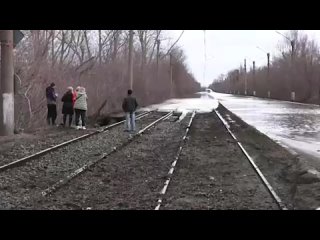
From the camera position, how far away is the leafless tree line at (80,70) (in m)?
22.7

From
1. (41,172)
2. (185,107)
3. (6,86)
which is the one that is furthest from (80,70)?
(41,172)

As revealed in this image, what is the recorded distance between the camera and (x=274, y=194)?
9164 mm

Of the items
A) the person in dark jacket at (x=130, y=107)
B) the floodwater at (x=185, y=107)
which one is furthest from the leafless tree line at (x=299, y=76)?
the person in dark jacket at (x=130, y=107)

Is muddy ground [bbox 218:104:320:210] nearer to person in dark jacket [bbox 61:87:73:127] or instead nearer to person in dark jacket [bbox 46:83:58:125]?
person in dark jacket [bbox 61:87:73:127]

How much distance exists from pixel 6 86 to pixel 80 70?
871 inches

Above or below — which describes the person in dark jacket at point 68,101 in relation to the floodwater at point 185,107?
above

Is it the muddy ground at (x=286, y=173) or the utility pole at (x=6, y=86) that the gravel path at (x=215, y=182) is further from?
the utility pole at (x=6, y=86)

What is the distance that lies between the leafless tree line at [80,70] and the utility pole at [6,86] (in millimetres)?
590

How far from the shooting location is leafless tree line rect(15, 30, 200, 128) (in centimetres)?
2273

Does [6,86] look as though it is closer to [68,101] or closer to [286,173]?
[68,101]

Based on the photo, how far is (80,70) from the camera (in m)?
39.7

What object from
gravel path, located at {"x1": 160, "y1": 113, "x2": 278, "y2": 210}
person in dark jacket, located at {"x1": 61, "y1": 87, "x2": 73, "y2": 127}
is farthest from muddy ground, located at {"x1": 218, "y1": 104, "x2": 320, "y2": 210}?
person in dark jacket, located at {"x1": 61, "y1": 87, "x2": 73, "y2": 127}
